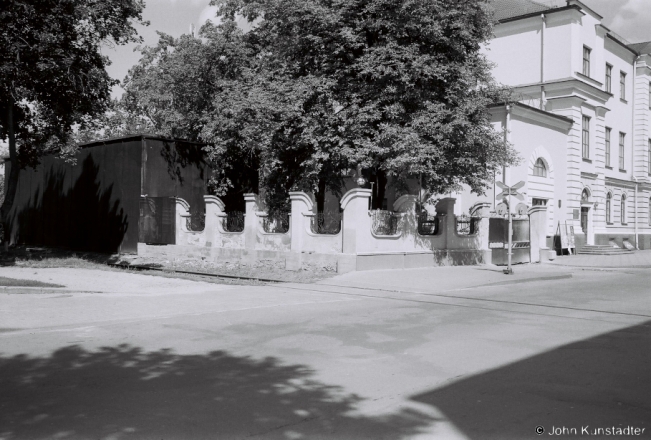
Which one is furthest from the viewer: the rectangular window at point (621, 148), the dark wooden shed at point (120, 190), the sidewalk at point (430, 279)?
the rectangular window at point (621, 148)

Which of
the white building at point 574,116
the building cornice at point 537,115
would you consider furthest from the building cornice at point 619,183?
the building cornice at point 537,115

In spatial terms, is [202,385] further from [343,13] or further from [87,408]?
[343,13]

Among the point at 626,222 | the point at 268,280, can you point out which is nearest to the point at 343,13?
the point at 268,280

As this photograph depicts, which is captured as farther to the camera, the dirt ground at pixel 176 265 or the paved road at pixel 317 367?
the dirt ground at pixel 176 265

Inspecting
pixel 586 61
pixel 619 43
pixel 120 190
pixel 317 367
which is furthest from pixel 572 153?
pixel 317 367

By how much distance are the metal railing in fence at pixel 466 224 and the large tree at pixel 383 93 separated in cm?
200

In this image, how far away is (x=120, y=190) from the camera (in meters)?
27.1

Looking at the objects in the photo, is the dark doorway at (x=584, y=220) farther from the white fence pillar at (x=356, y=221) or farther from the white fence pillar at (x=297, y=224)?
the white fence pillar at (x=297, y=224)

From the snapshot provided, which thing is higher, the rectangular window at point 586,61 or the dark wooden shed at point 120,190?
the rectangular window at point 586,61

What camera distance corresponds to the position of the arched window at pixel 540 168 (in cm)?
3303

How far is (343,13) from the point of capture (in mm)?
21141

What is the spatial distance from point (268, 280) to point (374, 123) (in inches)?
264

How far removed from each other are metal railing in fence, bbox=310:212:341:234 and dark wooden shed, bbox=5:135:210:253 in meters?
7.85

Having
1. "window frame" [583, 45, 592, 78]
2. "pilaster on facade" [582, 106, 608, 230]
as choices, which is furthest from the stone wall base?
"window frame" [583, 45, 592, 78]
